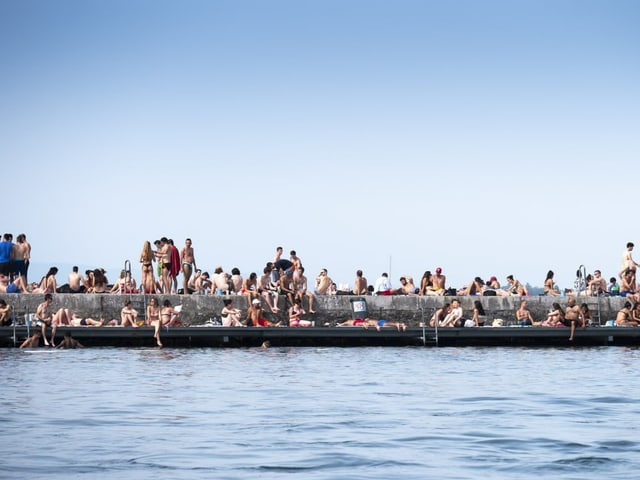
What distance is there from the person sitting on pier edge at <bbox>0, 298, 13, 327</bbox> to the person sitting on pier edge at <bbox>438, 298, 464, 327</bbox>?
33.1 feet

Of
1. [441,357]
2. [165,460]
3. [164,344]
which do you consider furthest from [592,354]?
[165,460]

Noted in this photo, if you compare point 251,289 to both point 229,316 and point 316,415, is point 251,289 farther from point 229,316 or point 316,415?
point 316,415

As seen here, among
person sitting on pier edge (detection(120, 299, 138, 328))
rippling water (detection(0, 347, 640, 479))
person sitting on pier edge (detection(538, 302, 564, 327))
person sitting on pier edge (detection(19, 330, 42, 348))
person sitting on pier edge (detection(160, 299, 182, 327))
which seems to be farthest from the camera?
person sitting on pier edge (detection(538, 302, 564, 327))

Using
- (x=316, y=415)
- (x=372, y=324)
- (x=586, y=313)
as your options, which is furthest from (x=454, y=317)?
(x=316, y=415)

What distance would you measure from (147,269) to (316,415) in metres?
13.0

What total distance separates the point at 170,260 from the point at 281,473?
17.5 meters

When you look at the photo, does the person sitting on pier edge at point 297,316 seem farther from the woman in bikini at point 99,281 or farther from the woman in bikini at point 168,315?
the woman in bikini at point 99,281

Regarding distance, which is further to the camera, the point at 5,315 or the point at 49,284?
the point at 49,284

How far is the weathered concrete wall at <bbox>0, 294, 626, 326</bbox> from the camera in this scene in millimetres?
29266

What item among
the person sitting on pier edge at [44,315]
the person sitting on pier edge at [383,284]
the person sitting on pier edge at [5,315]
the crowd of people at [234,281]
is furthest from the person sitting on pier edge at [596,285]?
the person sitting on pier edge at [5,315]

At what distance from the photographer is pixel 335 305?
3047cm

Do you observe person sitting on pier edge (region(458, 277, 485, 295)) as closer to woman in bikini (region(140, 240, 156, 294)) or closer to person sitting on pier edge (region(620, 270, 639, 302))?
person sitting on pier edge (region(620, 270, 639, 302))

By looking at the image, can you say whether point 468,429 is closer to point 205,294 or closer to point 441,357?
point 441,357

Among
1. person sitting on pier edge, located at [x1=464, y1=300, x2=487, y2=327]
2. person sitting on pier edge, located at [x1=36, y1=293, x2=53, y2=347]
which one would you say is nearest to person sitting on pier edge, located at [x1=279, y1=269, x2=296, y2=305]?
person sitting on pier edge, located at [x1=464, y1=300, x2=487, y2=327]
